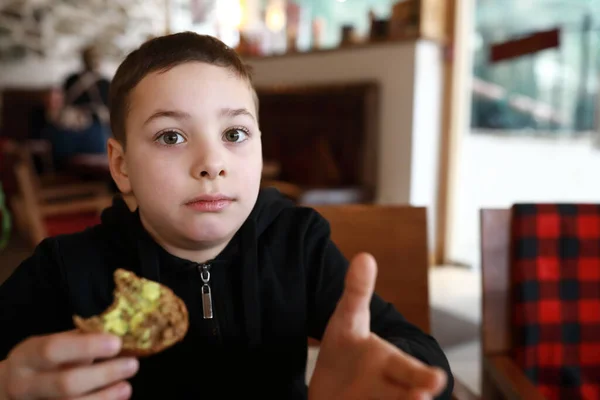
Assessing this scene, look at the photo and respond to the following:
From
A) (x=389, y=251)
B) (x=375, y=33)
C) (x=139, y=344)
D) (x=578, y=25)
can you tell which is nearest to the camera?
(x=139, y=344)

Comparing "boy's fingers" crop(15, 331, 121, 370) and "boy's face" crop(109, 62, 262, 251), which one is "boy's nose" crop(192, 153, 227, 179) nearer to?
"boy's face" crop(109, 62, 262, 251)

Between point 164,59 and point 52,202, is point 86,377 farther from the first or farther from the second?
point 52,202

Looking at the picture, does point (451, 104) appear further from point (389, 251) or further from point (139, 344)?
point (139, 344)

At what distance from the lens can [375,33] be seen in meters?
3.09

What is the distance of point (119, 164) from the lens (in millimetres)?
708

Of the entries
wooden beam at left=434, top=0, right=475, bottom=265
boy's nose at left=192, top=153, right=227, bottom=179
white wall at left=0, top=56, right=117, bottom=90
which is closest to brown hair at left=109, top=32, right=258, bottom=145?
boy's nose at left=192, top=153, right=227, bottom=179

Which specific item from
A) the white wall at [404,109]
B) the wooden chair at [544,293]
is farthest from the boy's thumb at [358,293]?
the white wall at [404,109]

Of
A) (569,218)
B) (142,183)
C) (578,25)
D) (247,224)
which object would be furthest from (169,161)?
(578,25)

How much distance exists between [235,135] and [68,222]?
2.83m

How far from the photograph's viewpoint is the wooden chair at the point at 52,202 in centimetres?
288

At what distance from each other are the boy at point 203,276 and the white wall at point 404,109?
229 centimetres

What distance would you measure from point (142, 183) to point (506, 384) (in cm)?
68

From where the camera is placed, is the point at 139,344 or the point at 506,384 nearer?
the point at 139,344

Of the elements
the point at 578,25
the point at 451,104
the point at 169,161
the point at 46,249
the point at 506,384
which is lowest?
the point at 506,384
